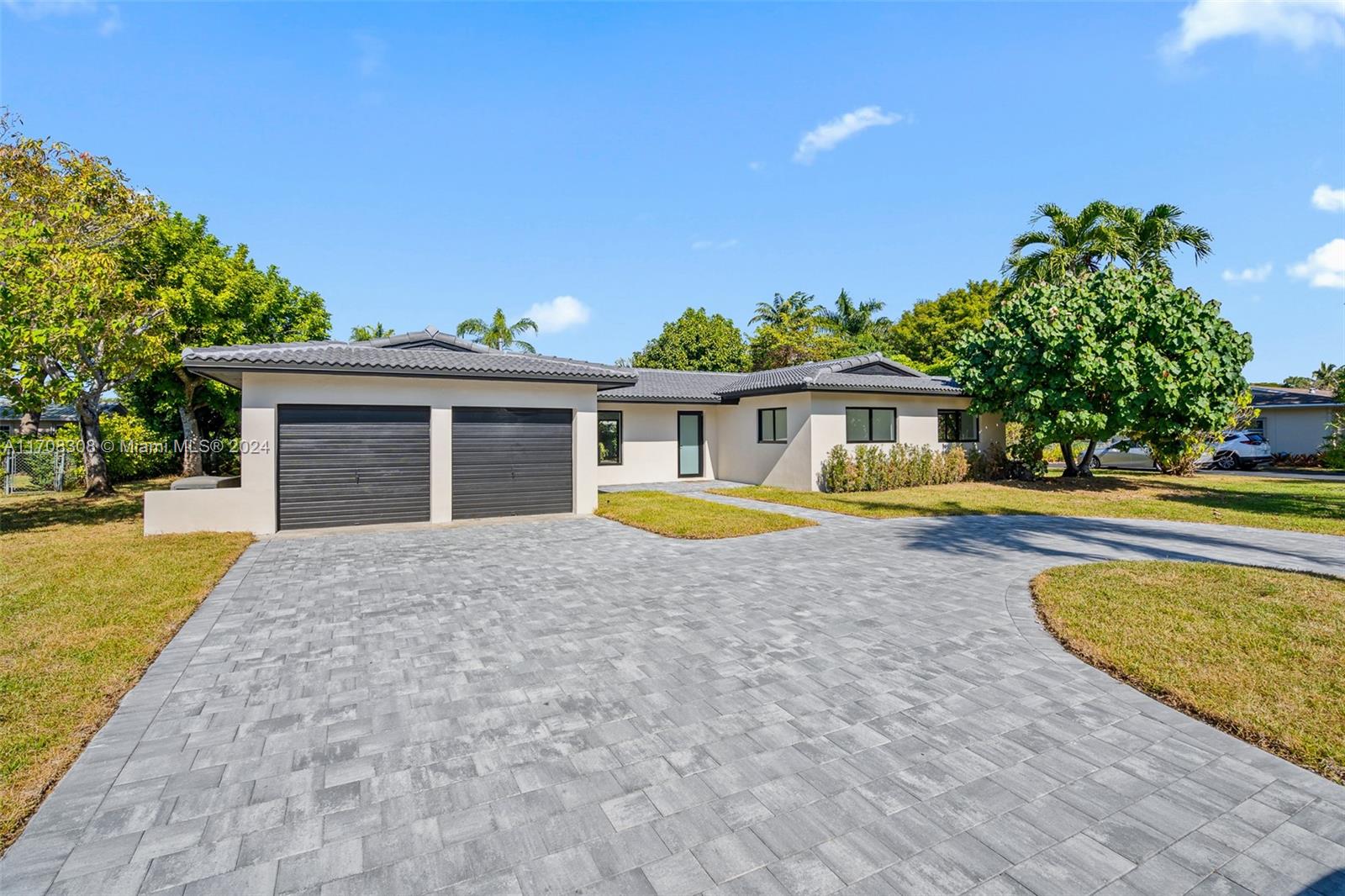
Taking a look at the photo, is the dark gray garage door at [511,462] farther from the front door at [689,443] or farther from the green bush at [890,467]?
the front door at [689,443]

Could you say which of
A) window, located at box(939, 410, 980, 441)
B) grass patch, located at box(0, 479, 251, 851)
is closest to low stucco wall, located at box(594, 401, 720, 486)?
window, located at box(939, 410, 980, 441)

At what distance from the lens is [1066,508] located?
13602mm

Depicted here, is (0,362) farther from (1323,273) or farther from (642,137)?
(1323,273)

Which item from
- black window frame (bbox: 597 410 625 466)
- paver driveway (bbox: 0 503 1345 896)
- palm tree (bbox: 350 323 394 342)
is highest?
palm tree (bbox: 350 323 394 342)

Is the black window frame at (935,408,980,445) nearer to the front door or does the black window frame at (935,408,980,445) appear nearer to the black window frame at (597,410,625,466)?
the front door

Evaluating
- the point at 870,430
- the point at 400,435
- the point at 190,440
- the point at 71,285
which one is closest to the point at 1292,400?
the point at 870,430

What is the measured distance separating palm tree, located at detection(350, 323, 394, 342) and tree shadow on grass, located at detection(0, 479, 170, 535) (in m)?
24.5

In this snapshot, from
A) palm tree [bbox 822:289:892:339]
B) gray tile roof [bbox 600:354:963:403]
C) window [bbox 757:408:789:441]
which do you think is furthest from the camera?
palm tree [bbox 822:289:892:339]

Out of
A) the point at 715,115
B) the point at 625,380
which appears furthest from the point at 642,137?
the point at 625,380

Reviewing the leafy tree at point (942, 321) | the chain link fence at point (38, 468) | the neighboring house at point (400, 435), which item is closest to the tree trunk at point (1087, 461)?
the neighboring house at point (400, 435)

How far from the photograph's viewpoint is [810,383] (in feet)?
52.4

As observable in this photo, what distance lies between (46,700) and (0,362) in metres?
9.66

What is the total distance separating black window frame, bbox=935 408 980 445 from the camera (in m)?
19.4

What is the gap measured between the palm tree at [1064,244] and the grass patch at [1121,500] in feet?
25.9
